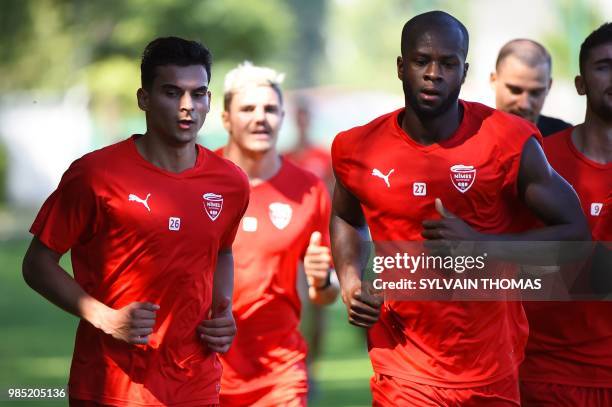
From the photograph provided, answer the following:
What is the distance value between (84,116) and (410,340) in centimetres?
4056

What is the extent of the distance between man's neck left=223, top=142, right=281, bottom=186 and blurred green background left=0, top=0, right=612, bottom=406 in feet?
15.3

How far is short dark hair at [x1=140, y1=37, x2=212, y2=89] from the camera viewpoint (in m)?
6.54

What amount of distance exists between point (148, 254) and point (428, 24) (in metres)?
1.64

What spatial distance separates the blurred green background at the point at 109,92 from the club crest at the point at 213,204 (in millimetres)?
6535

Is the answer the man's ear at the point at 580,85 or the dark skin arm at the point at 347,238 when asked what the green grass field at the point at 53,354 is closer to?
the dark skin arm at the point at 347,238

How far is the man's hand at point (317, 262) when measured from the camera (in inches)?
308

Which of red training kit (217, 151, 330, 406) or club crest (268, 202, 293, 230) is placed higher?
club crest (268, 202, 293, 230)

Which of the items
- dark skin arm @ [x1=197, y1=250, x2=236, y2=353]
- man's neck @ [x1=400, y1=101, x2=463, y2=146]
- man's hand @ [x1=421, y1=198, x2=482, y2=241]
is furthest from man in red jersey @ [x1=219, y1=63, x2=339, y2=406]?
man's hand @ [x1=421, y1=198, x2=482, y2=241]

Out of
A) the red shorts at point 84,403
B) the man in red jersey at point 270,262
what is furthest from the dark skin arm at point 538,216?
the man in red jersey at point 270,262

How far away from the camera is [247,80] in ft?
28.9

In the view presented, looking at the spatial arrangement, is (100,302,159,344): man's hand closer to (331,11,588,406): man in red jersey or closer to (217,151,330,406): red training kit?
(331,11,588,406): man in red jersey

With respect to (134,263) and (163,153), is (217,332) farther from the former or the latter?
(163,153)

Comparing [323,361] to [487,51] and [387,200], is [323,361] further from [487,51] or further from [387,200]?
[487,51]

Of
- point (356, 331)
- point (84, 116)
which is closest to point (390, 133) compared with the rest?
point (356, 331)
